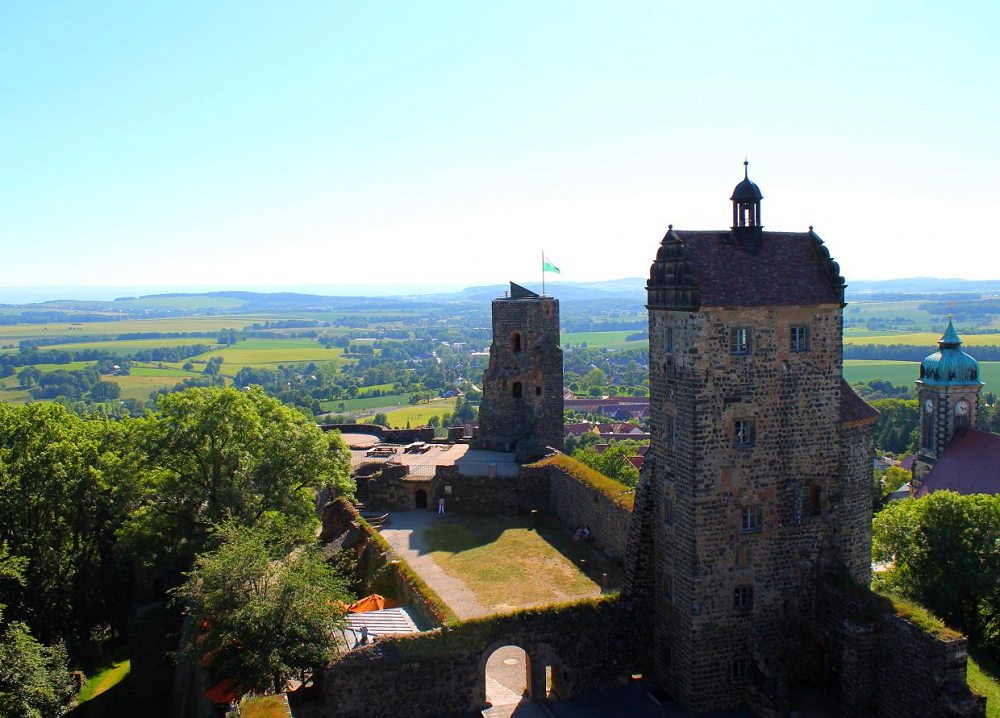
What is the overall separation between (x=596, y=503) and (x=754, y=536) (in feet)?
32.8

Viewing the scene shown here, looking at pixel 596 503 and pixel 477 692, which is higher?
pixel 596 503

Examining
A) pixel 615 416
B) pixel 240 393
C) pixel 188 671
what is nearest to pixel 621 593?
pixel 188 671

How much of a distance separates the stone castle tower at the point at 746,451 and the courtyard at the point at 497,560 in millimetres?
4994

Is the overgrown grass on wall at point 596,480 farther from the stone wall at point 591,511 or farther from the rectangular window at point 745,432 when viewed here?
the rectangular window at point 745,432

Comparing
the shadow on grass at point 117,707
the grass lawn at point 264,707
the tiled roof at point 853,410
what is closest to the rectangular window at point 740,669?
the tiled roof at point 853,410

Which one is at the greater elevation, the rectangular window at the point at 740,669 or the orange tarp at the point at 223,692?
the orange tarp at the point at 223,692

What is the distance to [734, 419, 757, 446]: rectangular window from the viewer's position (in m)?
21.9

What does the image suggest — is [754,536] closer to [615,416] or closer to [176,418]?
[176,418]

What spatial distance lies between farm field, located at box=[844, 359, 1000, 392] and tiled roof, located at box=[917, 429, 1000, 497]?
11409cm

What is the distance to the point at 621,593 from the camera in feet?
77.7

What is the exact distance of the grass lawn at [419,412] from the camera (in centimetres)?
13100

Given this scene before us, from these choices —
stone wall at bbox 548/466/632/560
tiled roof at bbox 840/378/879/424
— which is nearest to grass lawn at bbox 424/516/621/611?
stone wall at bbox 548/466/632/560

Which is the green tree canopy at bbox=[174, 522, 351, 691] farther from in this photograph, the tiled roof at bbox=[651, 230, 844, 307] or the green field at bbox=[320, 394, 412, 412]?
Result: the green field at bbox=[320, 394, 412, 412]

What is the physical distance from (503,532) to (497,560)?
3719mm
